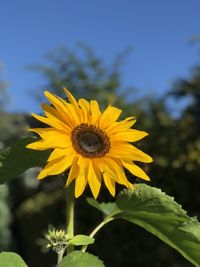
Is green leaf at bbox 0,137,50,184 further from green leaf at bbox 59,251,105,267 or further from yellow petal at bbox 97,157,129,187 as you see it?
green leaf at bbox 59,251,105,267

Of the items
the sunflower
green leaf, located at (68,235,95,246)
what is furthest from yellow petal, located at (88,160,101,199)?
green leaf, located at (68,235,95,246)

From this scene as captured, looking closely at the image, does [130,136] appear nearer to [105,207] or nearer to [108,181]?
[108,181]

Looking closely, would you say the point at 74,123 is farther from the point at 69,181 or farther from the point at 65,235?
the point at 65,235

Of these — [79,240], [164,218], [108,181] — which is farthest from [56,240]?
[164,218]

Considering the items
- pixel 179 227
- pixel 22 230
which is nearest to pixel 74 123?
pixel 179 227

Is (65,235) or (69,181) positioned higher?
(69,181)

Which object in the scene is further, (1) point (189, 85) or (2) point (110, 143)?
(1) point (189, 85)
